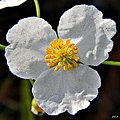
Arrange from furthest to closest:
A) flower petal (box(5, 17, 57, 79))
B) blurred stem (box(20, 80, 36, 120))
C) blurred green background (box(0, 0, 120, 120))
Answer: blurred green background (box(0, 0, 120, 120)), blurred stem (box(20, 80, 36, 120)), flower petal (box(5, 17, 57, 79))

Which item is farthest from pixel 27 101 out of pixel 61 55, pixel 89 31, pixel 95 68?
pixel 95 68

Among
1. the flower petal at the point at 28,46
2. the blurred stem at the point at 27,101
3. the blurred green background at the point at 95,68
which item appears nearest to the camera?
the flower petal at the point at 28,46

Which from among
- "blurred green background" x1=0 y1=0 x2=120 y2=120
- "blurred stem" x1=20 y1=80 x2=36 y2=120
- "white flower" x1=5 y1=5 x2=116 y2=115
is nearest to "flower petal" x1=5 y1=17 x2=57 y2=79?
"white flower" x1=5 y1=5 x2=116 y2=115

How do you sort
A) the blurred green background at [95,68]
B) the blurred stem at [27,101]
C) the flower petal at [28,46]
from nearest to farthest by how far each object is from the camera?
1. the flower petal at [28,46]
2. the blurred stem at [27,101]
3. the blurred green background at [95,68]

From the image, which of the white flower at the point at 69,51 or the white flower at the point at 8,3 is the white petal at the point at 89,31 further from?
the white flower at the point at 8,3

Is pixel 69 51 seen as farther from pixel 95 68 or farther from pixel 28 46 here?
pixel 95 68

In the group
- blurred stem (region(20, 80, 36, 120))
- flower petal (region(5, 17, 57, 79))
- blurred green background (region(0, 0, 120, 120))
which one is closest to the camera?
flower petal (region(5, 17, 57, 79))

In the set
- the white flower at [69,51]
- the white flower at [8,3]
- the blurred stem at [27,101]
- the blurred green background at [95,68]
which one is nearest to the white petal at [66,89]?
the white flower at [69,51]

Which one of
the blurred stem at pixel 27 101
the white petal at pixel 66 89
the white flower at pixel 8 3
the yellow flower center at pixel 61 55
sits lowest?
the blurred stem at pixel 27 101

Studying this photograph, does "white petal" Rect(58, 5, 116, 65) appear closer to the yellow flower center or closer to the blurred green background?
the yellow flower center
